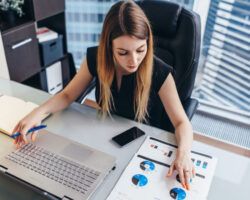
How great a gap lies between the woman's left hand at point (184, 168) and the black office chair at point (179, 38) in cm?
32

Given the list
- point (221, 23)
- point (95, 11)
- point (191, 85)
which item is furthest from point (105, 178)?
point (95, 11)

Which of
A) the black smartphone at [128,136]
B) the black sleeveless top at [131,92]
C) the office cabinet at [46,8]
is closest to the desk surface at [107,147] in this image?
the black smartphone at [128,136]

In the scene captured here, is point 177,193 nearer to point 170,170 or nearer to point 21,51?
point 170,170

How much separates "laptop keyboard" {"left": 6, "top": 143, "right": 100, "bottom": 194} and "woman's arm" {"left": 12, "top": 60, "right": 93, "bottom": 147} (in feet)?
0.20

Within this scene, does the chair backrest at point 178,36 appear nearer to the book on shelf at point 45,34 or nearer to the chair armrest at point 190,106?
the chair armrest at point 190,106

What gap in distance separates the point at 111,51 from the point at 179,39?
13.7 inches

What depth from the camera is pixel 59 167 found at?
847 millimetres

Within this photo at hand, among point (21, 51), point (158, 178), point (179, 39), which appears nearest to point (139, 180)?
point (158, 178)

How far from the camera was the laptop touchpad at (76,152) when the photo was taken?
0.88m

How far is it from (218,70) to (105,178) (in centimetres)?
168

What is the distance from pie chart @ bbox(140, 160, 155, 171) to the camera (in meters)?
0.86

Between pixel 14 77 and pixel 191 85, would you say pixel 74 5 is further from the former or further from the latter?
pixel 191 85

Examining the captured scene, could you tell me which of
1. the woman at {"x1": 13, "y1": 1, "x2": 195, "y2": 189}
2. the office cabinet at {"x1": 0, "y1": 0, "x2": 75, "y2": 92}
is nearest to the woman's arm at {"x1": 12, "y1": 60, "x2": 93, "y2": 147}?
the woman at {"x1": 13, "y1": 1, "x2": 195, "y2": 189}

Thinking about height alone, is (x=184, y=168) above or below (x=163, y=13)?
below
